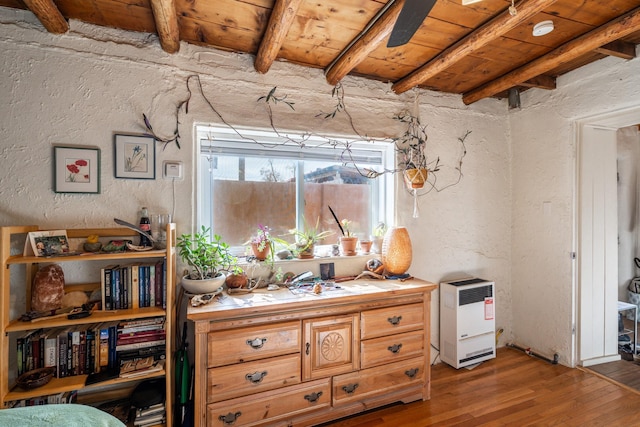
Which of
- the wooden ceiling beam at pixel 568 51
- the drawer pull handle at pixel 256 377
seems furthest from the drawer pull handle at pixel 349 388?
A: the wooden ceiling beam at pixel 568 51

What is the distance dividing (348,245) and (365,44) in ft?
4.69

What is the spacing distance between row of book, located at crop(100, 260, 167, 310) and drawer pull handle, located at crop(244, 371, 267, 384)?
0.61m

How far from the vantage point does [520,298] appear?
9.84ft

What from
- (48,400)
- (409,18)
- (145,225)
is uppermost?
(409,18)

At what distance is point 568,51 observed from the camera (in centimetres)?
202

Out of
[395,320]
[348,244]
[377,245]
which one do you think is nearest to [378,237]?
[377,245]

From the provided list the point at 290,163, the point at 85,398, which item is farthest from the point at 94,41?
the point at 85,398

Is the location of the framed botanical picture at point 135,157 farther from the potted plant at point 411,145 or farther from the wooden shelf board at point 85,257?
the potted plant at point 411,145

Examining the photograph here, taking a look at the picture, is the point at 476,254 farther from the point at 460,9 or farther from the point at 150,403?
the point at 150,403

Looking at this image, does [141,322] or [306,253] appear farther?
[306,253]

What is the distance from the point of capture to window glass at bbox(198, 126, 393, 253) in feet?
7.54

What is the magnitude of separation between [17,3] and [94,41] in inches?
14.2

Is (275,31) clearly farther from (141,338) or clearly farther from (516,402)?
(516,402)

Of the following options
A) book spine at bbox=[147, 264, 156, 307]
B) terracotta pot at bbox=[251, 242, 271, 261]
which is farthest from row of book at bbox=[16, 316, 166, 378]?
terracotta pot at bbox=[251, 242, 271, 261]
